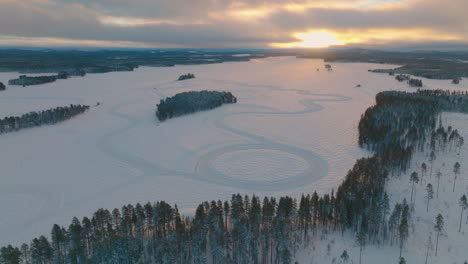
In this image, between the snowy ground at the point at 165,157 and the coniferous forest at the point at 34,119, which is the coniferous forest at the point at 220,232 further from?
the coniferous forest at the point at 34,119

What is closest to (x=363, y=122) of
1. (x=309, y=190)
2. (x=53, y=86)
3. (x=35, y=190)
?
(x=309, y=190)

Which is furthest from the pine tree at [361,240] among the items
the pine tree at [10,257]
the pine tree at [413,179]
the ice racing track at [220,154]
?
the pine tree at [10,257]

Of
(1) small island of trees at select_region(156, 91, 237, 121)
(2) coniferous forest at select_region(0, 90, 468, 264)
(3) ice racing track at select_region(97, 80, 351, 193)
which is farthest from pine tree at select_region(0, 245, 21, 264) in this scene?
(1) small island of trees at select_region(156, 91, 237, 121)

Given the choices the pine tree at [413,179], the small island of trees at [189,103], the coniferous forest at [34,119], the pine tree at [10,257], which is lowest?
the pine tree at [10,257]

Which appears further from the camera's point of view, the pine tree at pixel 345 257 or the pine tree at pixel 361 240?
the pine tree at pixel 361 240

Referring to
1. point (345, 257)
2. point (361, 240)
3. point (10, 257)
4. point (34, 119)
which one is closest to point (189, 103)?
point (34, 119)

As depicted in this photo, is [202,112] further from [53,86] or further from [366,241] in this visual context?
[53,86]
